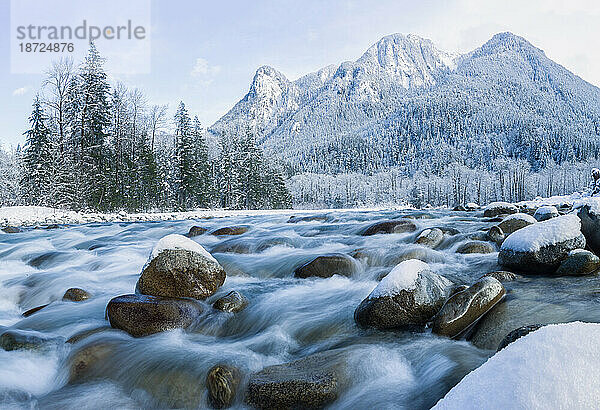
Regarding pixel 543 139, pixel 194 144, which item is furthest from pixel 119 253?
pixel 543 139

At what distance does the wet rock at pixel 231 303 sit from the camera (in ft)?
15.6

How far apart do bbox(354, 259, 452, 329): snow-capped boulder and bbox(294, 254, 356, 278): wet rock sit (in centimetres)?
199

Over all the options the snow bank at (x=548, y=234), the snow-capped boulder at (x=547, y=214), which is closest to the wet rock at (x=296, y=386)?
the snow bank at (x=548, y=234)

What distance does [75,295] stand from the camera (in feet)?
18.4

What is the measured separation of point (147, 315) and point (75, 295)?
83.9 inches

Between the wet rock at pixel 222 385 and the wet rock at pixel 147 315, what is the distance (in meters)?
1.30

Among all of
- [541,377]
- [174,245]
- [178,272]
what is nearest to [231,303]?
[178,272]

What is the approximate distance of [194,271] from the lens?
506 cm

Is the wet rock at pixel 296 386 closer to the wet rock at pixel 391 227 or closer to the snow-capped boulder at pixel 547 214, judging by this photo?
the wet rock at pixel 391 227

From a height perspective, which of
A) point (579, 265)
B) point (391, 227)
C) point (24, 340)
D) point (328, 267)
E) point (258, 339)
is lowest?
point (258, 339)

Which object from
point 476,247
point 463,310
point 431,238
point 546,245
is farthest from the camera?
point 431,238

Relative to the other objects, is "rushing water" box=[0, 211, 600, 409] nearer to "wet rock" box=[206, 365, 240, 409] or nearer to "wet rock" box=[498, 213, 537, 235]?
"wet rock" box=[206, 365, 240, 409]

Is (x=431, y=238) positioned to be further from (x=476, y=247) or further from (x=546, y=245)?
(x=546, y=245)

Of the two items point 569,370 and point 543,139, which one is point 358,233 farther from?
point 543,139
